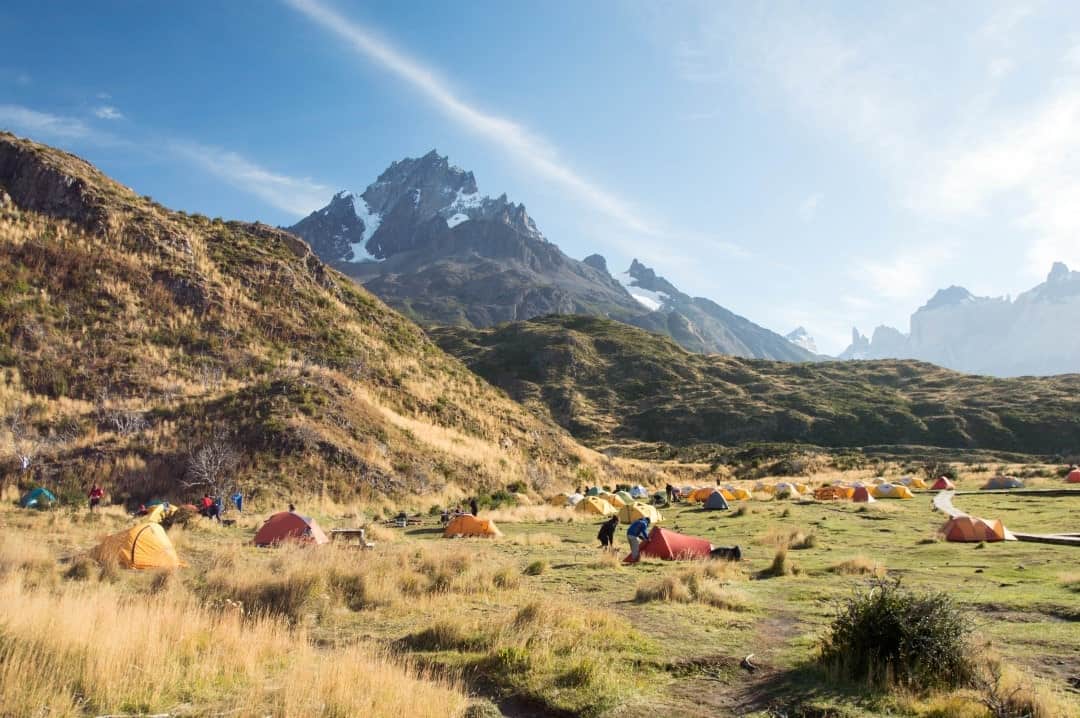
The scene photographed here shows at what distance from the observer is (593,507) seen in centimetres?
3453

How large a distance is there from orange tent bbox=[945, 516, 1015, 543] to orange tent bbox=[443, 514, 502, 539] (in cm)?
1584

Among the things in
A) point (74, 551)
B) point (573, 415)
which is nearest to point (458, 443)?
point (74, 551)

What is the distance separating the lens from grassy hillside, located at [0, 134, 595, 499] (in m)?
30.5

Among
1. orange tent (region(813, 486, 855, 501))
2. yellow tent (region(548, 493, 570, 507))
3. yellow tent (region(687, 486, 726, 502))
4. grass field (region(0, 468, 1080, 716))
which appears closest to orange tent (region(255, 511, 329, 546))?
grass field (region(0, 468, 1080, 716))

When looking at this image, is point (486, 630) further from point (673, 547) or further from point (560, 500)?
point (560, 500)

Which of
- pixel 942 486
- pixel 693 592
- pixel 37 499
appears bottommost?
pixel 37 499

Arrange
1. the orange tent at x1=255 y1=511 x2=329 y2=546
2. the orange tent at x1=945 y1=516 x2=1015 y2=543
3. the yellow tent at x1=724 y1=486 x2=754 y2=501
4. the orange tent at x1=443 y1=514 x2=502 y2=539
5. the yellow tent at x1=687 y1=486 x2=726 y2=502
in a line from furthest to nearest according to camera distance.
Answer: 1. the yellow tent at x1=724 y1=486 x2=754 y2=501
2. the yellow tent at x1=687 y1=486 x2=726 y2=502
3. the orange tent at x1=443 y1=514 x2=502 y2=539
4. the orange tent at x1=945 y1=516 x2=1015 y2=543
5. the orange tent at x1=255 y1=511 x2=329 y2=546

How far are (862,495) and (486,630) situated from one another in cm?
3601

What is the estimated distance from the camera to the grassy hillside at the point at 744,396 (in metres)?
90.3

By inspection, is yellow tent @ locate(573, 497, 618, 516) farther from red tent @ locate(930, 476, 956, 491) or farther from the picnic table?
red tent @ locate(930, 476, 956, 491)

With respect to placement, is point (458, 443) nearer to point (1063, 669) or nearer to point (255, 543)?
point (255, 543)

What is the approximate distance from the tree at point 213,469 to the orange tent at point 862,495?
35.5 m

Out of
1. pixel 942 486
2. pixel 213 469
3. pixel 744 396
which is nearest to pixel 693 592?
pixel 213 469

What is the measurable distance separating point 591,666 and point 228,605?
20.2 feet
